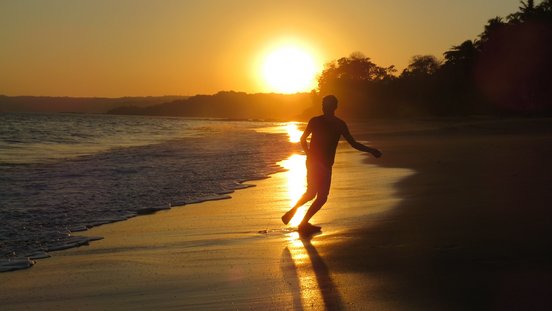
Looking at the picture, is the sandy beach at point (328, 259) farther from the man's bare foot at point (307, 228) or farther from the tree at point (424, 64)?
the tree at point (424, 64)

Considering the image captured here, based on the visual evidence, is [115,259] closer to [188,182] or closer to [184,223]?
[184,223]

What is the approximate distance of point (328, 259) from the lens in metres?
6.19

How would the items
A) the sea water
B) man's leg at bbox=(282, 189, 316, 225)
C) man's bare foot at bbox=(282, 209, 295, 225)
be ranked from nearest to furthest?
1. man's leg at bbox=(282, 189, 316, 225)
2. man's bare foot at bbox=(282, 209, 295, 225)
3. the sea water

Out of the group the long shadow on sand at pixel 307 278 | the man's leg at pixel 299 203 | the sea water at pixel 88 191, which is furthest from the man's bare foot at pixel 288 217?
the sea water at pixel 88 191

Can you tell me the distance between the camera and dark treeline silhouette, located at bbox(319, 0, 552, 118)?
52.7 meters

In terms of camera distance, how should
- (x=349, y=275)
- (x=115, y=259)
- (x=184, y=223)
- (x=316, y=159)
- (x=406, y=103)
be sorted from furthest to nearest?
(x=406, y=103)
(x=184, y=223)
(x=316, y=159)
(x=115, y=259)
(x=349, y=275)

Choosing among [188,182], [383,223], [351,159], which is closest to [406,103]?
[351,159]

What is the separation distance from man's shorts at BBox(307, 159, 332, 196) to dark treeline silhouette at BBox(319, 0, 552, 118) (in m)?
47.9

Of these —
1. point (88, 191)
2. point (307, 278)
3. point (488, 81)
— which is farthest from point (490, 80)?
point (307, 278)

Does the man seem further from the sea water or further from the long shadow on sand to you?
the sea water

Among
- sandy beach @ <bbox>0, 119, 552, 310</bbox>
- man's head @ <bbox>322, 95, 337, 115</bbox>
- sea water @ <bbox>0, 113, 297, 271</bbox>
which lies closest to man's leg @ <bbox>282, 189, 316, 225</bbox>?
sandy beach @ <bbox>0, 119, 552, 310</bbox>

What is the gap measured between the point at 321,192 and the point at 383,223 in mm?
848

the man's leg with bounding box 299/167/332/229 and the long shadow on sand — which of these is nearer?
the long shadow on sand

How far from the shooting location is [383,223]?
7945mm
